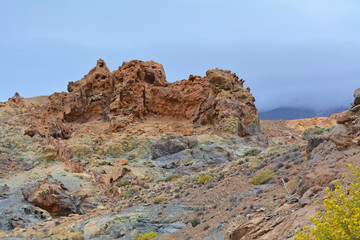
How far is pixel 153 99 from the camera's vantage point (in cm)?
4703

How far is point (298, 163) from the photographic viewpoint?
12.9 m

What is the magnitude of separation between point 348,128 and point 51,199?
18.6 m

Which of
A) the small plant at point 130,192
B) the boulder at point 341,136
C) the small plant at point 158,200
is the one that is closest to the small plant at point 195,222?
the small plant at point 158,200

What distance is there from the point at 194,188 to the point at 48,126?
30.1m

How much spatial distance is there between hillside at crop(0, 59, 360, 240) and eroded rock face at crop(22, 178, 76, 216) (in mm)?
67

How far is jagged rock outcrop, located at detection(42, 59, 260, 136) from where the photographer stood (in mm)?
40525

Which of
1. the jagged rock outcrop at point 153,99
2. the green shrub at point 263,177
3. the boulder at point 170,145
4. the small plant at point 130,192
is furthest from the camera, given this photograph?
the jagged rock outcrop at point 153,99

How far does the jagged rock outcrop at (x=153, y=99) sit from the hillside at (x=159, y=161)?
16cm

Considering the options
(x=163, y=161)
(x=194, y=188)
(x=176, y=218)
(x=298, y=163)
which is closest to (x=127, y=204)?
(x=194, y=188)

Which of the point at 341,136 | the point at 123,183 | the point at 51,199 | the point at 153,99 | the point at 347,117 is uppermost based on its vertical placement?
the point at 153,99

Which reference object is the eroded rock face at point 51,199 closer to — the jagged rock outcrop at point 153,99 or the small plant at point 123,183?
the small plant at point 123,183

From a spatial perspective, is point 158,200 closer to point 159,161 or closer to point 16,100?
point 159,161

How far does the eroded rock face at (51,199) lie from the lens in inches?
800

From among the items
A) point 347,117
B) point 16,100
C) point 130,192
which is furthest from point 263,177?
point 16,100
